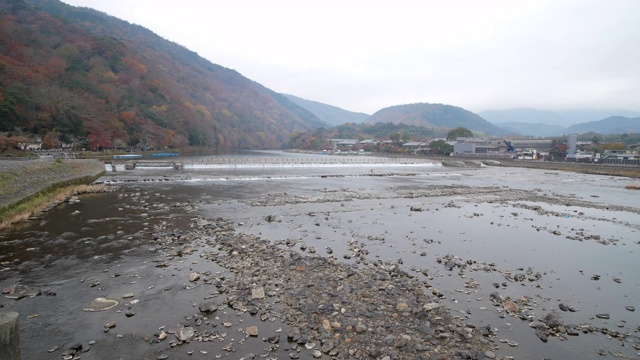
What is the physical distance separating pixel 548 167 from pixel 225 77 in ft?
588

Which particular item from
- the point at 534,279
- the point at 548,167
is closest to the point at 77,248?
the point at 534,279

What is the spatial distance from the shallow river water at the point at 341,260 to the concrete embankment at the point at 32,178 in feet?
4.48

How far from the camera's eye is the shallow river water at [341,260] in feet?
16.1

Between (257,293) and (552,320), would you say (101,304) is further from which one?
(552,320)

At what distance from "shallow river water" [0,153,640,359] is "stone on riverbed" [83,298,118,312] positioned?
0.12 m

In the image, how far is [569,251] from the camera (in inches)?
385

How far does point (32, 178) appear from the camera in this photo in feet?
48.5

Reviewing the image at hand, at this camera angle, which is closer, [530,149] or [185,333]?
[185,333]

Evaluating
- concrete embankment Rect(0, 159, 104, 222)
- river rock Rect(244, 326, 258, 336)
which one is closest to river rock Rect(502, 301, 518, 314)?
river rock Rect(244, 326, 258, 336)

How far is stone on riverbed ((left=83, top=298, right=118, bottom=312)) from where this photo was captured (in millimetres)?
5582

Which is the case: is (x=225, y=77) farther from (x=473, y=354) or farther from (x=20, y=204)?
(x=473, y=354)

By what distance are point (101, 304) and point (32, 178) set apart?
44.2 feet

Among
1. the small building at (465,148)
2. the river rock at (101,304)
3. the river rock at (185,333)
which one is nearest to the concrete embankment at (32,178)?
the river rock at (101,304)

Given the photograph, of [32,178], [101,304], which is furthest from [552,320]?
[32,178]
